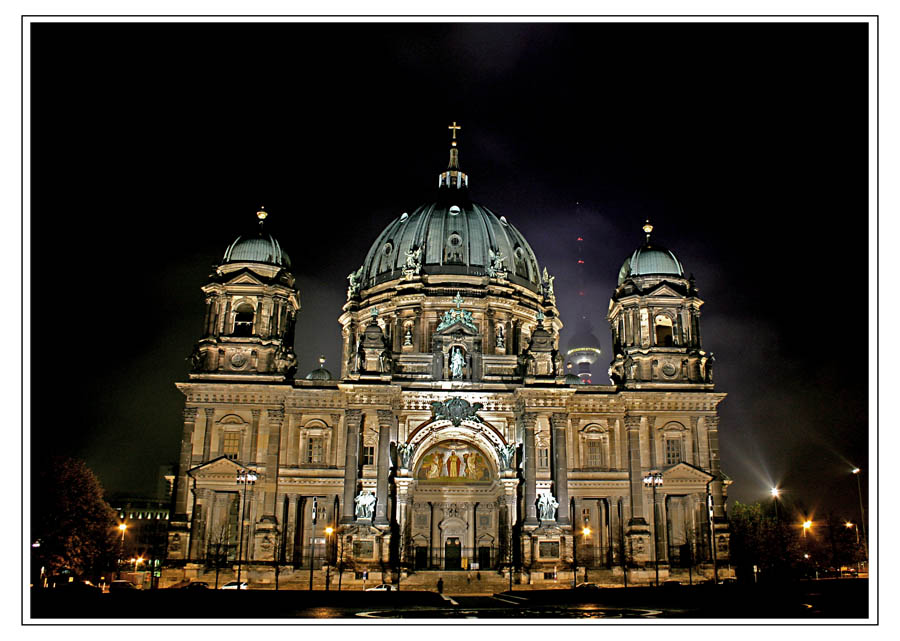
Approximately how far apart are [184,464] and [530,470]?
23677 mm

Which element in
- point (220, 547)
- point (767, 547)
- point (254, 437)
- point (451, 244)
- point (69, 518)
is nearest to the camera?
point (69, 518)

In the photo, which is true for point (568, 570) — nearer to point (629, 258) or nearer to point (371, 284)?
point (629, 258)

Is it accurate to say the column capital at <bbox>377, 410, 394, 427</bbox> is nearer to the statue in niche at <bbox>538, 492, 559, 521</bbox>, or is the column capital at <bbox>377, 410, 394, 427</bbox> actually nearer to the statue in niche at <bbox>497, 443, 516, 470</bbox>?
the statue in niche at <bbox>497, 443, 516, 470</bbox>

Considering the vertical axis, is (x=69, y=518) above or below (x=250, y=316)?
below

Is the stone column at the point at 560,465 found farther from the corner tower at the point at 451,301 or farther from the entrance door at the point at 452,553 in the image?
the entrance door at the point at 452,553

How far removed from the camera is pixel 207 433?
188 feet

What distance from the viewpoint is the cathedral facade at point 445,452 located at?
54812mm

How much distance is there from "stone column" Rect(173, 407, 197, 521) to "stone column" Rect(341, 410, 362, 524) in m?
10.7

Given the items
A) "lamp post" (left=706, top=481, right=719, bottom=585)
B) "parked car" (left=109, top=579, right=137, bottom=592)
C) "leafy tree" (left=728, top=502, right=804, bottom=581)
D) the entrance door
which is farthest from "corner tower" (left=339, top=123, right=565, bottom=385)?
"leafy tree" (left=728, top=502, right=804, bottom=581)

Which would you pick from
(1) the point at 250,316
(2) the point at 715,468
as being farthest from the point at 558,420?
(1) the point at 250,316

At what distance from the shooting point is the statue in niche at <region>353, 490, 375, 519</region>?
5403 centimetres

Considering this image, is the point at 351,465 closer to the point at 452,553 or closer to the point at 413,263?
the point at 452,553
